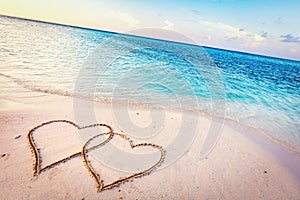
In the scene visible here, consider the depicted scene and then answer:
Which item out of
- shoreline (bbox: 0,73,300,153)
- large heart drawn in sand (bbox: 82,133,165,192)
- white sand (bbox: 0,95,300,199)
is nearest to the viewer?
white sand (bbox: 0,95,300,199)

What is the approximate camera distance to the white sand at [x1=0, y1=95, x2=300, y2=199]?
3416 mm

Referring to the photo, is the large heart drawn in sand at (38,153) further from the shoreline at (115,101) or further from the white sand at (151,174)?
the shoreline at (115,101)

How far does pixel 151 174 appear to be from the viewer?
4121mm

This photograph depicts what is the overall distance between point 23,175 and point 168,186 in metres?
3.09

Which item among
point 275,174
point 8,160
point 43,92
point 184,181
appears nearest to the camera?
point 8,160

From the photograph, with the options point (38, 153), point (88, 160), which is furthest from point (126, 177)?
point (38, 153)

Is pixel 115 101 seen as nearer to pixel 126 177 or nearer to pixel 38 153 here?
pixel 38 153

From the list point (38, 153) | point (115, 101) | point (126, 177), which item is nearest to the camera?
point (126, 177)

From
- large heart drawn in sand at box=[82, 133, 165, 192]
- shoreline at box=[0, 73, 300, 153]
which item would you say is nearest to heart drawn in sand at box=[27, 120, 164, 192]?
large heart drawn in sand at box=[82, 133, 165, 192]

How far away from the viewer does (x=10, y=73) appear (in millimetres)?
8758

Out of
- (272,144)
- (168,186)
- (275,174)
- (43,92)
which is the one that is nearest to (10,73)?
(43,92)

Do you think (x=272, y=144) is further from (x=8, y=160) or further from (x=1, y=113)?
(x=1, y=113)

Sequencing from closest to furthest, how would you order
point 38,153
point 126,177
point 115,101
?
point 126,177 → point 38,153 → point 115,101

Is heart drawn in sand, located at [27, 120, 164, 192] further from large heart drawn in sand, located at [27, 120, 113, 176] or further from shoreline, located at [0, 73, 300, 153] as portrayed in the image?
shoreline, located at [0, 73, 300, 153]
